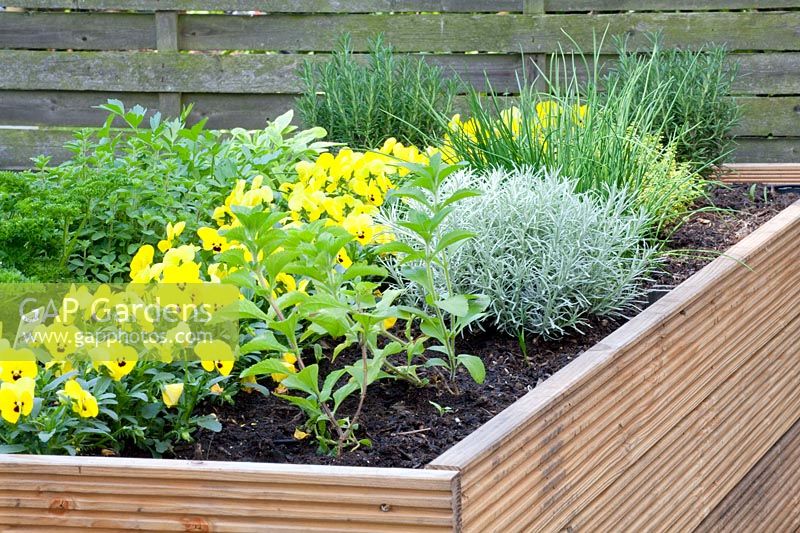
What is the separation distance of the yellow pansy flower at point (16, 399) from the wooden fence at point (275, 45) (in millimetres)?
3685

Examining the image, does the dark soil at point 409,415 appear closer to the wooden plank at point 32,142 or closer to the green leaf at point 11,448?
the green leaf at point 11,448

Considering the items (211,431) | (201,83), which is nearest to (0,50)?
(201,83)

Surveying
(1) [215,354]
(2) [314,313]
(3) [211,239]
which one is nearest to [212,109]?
(3) [211,239]

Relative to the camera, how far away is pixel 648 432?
181 cm

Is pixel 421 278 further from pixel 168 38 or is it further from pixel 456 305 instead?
pixel 168 38

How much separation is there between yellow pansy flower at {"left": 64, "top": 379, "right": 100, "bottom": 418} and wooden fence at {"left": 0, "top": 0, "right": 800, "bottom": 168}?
365 centimetres

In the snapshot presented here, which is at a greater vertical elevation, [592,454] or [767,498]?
[592,454]

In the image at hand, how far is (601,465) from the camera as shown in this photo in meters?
1.64

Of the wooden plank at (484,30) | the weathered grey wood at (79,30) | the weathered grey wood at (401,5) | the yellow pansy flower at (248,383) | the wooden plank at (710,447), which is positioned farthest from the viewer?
the weathered grey wood at (79,30)

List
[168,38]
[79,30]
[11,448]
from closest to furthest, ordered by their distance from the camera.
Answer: [11,448] < [168,38] < [79,30]

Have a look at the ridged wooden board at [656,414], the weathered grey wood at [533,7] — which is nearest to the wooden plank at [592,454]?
the ridged wooden board at [656,414]

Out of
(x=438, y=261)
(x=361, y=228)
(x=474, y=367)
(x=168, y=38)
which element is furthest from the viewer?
(x=168, y=38)

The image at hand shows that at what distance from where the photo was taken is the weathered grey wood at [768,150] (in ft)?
14.9

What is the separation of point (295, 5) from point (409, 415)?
3.70 m
